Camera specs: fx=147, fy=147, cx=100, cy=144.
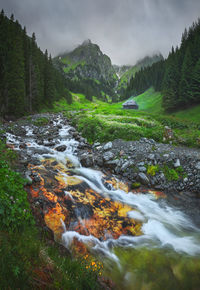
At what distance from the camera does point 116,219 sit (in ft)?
21.3

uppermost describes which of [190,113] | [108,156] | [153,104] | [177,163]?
[153,104]

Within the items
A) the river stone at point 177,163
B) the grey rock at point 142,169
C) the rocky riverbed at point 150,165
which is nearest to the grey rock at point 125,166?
the rocky riverbed at point 150,165

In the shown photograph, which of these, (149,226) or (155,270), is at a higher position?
(155,270)

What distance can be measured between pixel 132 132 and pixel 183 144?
533 cm

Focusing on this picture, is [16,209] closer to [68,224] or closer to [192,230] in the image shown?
[68,224]

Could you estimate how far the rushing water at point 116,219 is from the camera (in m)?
5.39

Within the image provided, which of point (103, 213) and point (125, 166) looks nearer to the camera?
point (103, 213)

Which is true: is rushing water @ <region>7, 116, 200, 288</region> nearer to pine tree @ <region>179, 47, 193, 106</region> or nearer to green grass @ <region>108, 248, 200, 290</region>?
green grass @ <region>108, 248, 200, 290</region>

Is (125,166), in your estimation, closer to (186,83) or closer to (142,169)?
(142,169)

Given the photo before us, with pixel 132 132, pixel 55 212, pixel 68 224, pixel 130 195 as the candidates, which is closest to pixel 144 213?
pixel 130 195

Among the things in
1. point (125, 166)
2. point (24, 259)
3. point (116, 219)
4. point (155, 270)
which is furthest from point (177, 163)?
point (24, 259)

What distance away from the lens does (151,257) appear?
514 cm

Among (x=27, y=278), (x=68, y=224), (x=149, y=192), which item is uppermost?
(x=27, y=278)

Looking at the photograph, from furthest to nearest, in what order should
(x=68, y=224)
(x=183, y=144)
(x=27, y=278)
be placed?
(x=183, y=144), (x=68, y=224), (x=27, y=278)
